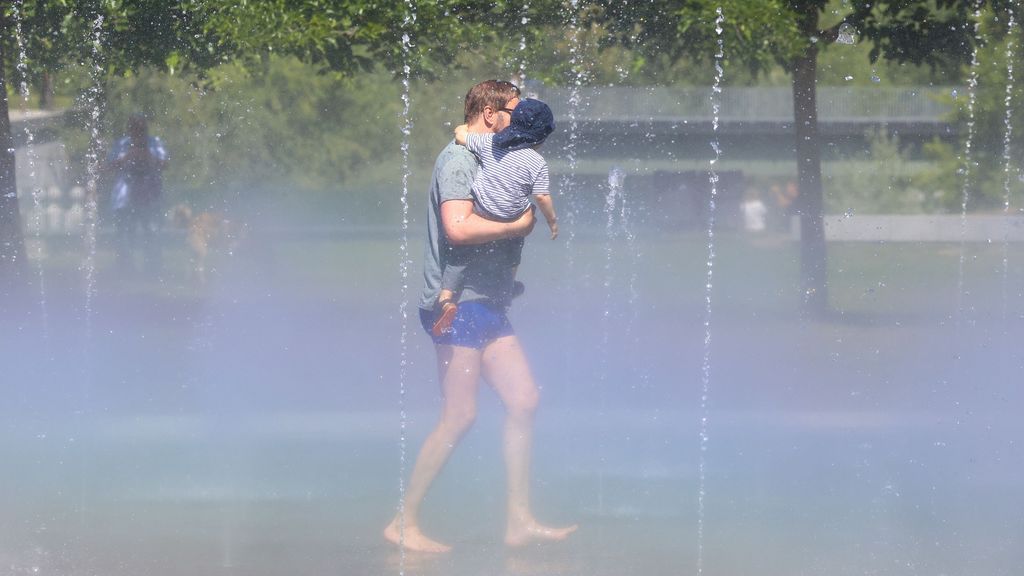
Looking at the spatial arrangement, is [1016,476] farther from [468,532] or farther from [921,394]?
[468,532]

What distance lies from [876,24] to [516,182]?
10.5ft

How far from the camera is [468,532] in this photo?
384 centimetres

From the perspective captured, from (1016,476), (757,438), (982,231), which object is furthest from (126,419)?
(982,231)

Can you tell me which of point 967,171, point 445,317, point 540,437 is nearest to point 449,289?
point 445,317

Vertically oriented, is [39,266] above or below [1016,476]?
above

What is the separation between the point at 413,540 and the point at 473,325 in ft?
2.29

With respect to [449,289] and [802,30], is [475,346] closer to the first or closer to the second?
[449,289]

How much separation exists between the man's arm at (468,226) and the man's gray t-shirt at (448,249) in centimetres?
3

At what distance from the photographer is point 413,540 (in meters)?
3.64

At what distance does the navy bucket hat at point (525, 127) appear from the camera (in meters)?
3.38

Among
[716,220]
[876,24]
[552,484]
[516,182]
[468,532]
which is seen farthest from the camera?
[716,220]

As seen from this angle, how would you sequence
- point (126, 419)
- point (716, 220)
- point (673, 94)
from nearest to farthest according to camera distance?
point (126, 419) < point (673, 94) < point (716, 220)

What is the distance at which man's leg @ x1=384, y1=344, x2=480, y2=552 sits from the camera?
3.54m

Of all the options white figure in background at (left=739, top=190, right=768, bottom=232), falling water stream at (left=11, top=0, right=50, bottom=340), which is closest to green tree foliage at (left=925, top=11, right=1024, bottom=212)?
white figure in background at (left=739, top=190, right=768, bottom=232)
